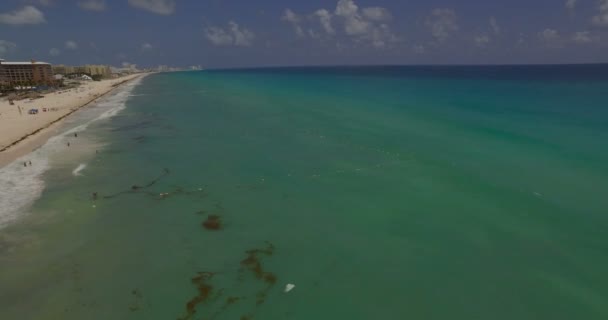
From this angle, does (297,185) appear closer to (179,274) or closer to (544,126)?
(179,274)

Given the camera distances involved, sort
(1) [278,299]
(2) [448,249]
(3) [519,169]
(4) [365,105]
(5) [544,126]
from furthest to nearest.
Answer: (4) [365,105]
(5) [544,126]
(3) [519,169]
(2) [448,249]
(1) [278,299]

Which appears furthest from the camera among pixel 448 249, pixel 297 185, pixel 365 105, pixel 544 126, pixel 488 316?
pixel 365 105

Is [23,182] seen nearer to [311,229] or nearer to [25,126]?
[311,229]

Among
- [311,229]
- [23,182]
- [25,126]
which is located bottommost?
[311,229]

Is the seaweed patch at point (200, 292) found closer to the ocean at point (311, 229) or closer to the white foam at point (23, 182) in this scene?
the ocean at point (311, 229)

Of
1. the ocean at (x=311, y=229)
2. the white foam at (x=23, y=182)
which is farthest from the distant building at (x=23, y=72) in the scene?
the ocean at (x=311, y=229)

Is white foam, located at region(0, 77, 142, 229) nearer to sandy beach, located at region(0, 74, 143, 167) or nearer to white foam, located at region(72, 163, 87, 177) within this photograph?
white foam, located at region(72, 163, 87, 177)

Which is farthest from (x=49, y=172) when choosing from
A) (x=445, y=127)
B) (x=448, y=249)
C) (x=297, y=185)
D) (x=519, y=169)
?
(x=445, y=127)

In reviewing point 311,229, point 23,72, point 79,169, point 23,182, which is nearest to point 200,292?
point 311,229

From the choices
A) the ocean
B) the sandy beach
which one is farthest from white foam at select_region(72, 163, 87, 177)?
the sandy beach
